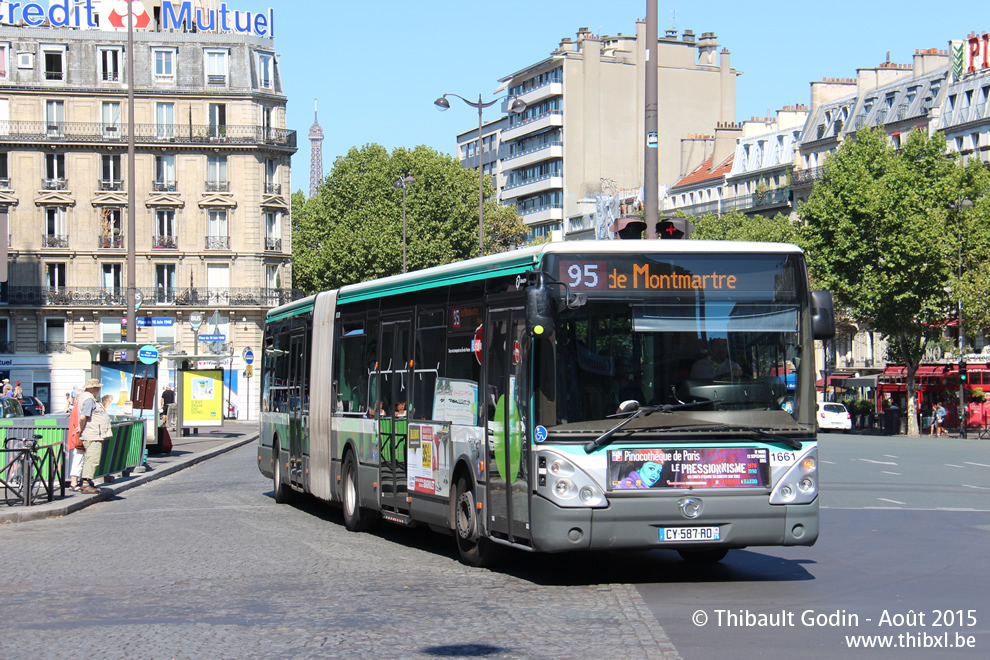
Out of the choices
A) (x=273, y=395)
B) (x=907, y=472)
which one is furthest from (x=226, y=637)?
(x=907, y=472)

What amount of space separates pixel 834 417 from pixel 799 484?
185 feet

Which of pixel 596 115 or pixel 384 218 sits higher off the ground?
pixel 596 115

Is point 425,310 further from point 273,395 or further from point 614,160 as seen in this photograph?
point 614,160

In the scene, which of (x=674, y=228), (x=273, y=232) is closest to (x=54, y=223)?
(x=273, y=232)

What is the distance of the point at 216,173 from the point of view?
75.4 m

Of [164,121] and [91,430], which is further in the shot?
[164,121]

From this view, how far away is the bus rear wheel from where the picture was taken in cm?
1634

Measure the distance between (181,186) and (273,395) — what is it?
5601 cm

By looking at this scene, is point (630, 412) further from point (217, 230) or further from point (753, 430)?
point (217, 230)

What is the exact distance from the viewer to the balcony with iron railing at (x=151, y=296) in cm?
7300

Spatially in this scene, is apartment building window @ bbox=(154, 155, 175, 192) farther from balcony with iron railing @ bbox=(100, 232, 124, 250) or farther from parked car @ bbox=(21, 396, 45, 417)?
parked car @ bbox=(21, 396, 45, 417)

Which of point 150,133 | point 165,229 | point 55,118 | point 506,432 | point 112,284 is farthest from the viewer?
point 150,133

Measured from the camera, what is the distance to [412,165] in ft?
284

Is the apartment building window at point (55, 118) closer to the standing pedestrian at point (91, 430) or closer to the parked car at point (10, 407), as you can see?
the parked car at point (10, 407)
